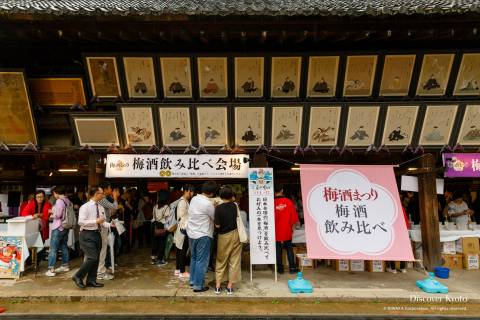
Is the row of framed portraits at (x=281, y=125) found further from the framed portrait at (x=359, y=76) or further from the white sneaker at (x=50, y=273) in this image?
the white sneaker at (x=50, y=273)

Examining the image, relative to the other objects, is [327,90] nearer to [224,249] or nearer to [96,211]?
[224,249]

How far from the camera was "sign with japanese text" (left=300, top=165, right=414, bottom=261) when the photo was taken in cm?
658

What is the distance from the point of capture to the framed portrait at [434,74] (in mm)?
7125

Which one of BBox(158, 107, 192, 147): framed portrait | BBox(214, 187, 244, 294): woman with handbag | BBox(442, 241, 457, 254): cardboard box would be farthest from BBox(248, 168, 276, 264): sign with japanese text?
BBox(442, 241, 457, 254): cardboard box

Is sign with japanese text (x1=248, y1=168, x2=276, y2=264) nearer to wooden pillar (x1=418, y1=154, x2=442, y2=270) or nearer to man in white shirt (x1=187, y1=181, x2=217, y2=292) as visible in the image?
man in white shirt (x1=187, y1=181, x2=217, y2=292)

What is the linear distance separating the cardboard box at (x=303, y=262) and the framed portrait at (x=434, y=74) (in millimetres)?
5335

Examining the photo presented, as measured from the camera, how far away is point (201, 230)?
5.93 metres

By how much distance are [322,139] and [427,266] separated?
4.48 metres

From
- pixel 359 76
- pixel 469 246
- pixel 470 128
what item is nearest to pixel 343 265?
pixel 469 246

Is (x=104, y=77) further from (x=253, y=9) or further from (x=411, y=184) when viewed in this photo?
(x=411, y=184)

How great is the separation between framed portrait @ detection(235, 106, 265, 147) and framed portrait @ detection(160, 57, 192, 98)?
5.04 ft

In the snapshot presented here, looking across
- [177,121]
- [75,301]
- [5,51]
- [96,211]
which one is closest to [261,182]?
[177,121]

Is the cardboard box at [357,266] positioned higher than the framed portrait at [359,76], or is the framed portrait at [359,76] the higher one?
the framed portrait at [359,76]

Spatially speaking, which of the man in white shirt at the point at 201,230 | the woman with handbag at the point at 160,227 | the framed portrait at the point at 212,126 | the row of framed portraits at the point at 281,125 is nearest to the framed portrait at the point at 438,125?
the row of framed portraits at the point at 281,125
